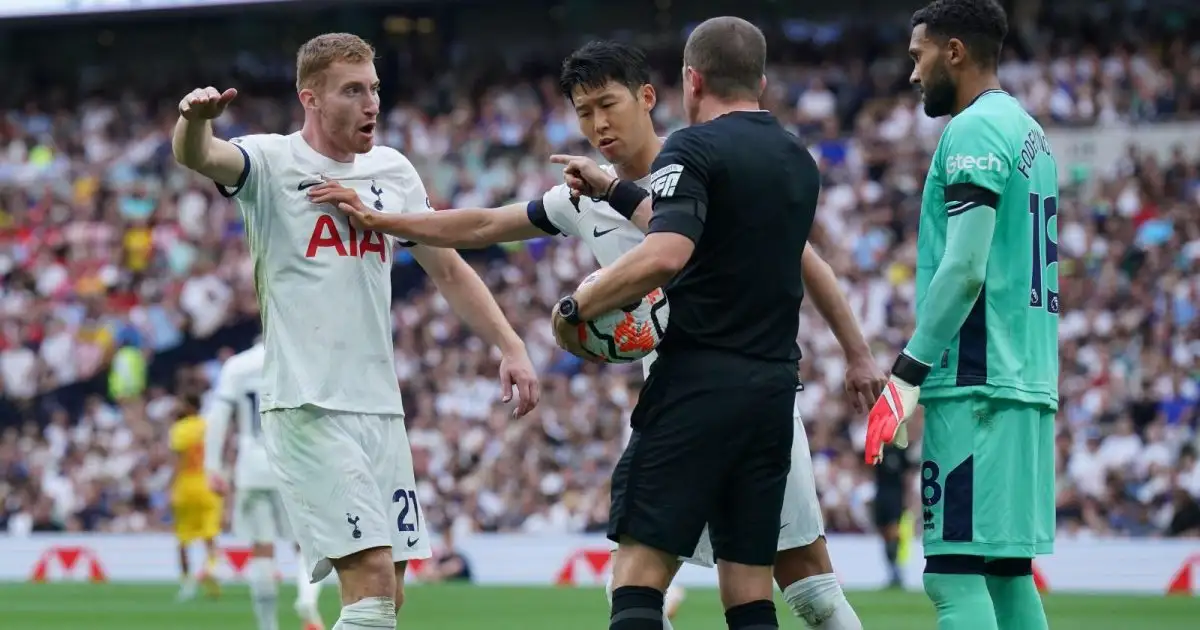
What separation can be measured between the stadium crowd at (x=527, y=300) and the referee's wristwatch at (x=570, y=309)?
44.6 feet

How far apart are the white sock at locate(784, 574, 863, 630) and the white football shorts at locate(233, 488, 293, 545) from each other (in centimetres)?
763

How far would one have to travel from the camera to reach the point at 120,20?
30.2m

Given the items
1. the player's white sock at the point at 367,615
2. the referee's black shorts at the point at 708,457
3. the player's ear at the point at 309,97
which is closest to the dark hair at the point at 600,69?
the player's ear at the point at 309,97

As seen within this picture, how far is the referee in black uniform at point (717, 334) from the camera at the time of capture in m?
5.46

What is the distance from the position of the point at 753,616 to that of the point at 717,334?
3.14ft

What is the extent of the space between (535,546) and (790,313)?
14665 millimetres

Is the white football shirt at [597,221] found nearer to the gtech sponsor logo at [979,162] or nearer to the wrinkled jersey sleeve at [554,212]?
the wrinkled jersey sleeve at [554,212]

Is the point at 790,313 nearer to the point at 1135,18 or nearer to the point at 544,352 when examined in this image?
the point at 544,352

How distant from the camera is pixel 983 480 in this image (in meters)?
5.83

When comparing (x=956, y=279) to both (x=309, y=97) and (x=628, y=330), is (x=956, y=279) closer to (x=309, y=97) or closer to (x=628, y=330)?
(x=628, y=330)

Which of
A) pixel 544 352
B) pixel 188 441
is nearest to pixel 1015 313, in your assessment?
pixel 188 441

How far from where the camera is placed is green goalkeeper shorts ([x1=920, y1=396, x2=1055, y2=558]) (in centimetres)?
581

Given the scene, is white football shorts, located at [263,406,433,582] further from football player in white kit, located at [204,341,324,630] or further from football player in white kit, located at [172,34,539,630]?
football player in white kit, located at [204,341,324,630]

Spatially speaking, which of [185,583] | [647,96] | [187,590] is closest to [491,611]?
[187,590]
